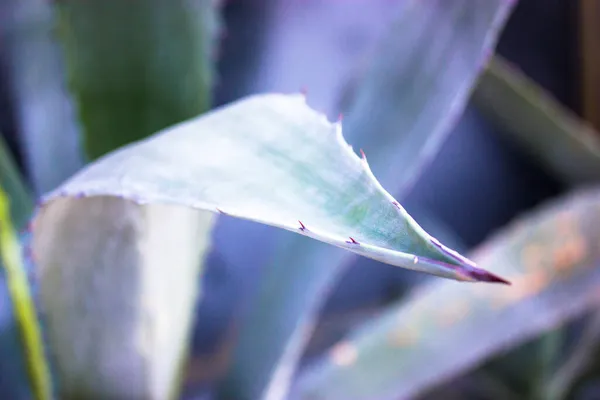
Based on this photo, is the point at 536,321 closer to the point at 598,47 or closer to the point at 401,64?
the point at 401,64

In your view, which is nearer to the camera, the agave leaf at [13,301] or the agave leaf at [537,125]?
the agave leaf at [13,301]

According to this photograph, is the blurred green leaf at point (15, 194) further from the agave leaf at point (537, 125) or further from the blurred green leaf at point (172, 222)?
the agave leaf at point (537, 125)

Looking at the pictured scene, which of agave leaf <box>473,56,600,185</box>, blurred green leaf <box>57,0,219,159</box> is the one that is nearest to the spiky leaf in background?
blurred green leaf <box>57,0,219,159</box>

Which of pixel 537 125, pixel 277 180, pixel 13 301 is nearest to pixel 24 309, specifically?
pixel 13 301

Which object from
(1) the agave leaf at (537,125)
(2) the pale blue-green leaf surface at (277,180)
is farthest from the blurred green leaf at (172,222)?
(1) the agave leaf at (537,125)

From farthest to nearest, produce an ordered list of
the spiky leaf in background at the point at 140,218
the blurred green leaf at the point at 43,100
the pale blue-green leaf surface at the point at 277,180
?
the blurred green leaf at the point at 43,100
the spiky leaf in background at the point at 140,218
the pale blue-green leaf surface at the point at 277,180

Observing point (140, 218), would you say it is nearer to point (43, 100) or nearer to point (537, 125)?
point (43, 100)

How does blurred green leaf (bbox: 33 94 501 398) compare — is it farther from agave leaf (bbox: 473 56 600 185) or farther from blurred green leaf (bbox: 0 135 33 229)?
agave leaf (bbox: 473 56 600 185)
